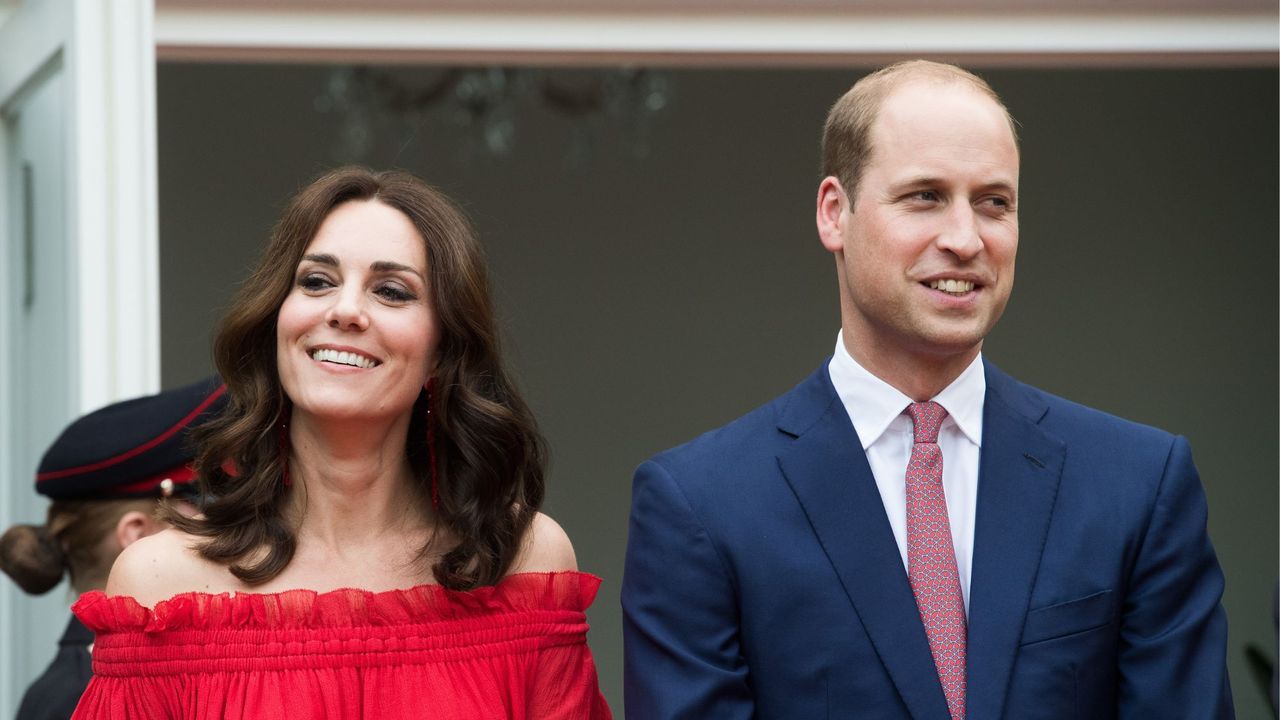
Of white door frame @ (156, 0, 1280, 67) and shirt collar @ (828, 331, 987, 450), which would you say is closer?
shirt collar @ (828, 331, 987, 450)

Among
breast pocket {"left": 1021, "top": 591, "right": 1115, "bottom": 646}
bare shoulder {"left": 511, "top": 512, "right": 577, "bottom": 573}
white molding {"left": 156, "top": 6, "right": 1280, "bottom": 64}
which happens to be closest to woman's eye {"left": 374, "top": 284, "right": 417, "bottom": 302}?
bare shoulder {"left": 511, "top": 512, "right": 577, "bottom": 573}

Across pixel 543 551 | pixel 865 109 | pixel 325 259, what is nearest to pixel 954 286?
pixel 865 109

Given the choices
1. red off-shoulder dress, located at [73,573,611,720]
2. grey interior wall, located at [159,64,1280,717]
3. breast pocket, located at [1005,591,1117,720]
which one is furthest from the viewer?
grey interior wall, located at [159,64,1280,717]

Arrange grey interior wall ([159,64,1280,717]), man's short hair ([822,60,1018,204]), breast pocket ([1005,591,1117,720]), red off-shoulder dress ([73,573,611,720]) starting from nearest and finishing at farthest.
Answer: breast pocket ([1005,591,1117,720]) < man's short hair ([822,60,1018,204]) < red off-shoulder dress ([73,573,611,720]) < grey interior wall ([159,64,1280,717])

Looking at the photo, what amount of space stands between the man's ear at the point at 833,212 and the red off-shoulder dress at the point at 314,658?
27.9 inches

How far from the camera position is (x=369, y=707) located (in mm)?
2311

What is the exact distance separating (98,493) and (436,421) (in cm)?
83

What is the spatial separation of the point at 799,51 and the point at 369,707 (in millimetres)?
Answer: 1953

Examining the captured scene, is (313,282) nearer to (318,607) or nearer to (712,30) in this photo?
(318,607)

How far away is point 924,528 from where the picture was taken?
83.1 inches

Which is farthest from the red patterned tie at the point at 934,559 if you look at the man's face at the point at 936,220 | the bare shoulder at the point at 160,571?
the bare shoulder at the point at 160,571

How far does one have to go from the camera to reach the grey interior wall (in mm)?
6746

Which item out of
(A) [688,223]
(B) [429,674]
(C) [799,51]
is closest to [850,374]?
(B) [429,674]

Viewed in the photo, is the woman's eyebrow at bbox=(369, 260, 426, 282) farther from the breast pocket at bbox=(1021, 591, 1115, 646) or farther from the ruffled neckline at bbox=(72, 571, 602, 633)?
the breast pocket at bbox=(1021, 591, 1115, 646)
